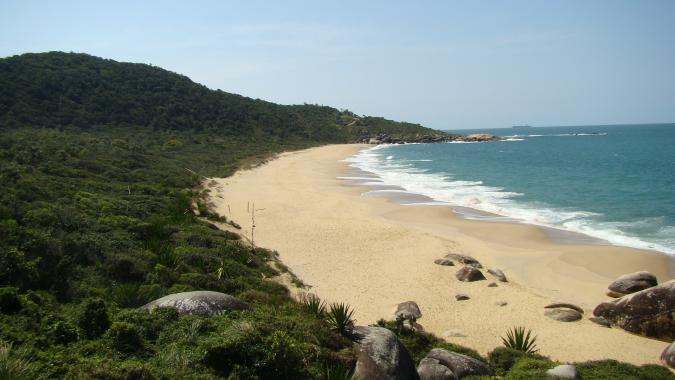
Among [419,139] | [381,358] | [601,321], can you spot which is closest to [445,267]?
[601,321]

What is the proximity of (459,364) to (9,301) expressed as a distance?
8.00m

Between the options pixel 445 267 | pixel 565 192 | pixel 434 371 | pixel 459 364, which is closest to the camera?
pixel 434 371

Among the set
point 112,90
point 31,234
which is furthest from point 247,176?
point 112,90

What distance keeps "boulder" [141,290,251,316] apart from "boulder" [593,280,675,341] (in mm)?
10204

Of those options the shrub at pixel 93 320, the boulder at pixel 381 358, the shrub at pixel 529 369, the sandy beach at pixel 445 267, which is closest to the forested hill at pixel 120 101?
the sandy beach at pixel 445 267

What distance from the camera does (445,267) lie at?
17.4 meters

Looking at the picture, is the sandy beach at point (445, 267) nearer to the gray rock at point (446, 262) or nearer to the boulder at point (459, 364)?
the gray rock at point (446, 262)

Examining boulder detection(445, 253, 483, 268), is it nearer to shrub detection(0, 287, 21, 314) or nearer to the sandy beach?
the sandy beach

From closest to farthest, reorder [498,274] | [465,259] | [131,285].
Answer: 1. [131,285]
2. [498,274]
3. [465,259]

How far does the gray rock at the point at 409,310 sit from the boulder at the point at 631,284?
6427mm

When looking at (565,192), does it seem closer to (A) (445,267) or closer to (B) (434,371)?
(A) (445,267)

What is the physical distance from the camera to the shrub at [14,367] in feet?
16.1

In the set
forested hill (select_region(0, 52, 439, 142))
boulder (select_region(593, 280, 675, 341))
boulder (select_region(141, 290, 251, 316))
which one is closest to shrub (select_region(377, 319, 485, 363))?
boulder (select_region(141, 290, 251, 316))

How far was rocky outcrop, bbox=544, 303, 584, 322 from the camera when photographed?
1308cm
